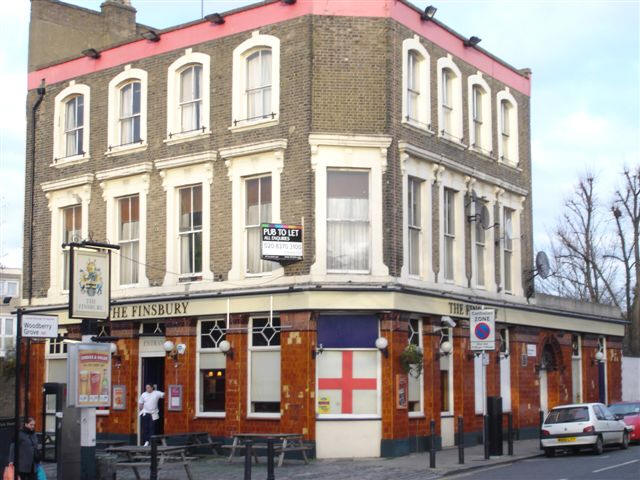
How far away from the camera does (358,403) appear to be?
25.8 m

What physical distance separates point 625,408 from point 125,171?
16.4 metres

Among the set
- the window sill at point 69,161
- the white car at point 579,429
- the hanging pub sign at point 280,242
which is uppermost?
the window sill at point 69,161

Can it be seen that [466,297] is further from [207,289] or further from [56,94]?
[56,94]

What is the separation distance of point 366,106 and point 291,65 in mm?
2228

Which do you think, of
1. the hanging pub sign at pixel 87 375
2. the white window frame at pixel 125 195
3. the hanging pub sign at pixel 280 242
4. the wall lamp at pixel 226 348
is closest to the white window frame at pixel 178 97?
the white window frame at pixel 125 195

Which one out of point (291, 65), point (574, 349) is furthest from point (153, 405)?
point (574, 349)

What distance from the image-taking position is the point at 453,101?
99.3 feet

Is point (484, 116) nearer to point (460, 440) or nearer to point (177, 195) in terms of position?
point (177, 195)

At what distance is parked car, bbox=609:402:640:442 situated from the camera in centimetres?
3036

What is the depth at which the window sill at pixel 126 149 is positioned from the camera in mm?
30156

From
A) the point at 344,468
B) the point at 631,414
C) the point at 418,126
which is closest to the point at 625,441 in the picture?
the point at 631,414

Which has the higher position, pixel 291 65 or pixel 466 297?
pixel 291 65

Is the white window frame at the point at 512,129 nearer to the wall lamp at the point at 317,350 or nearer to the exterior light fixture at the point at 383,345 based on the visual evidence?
the exterior light fixture at the point at 383,345

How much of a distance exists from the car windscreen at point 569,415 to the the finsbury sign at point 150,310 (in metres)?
10.0
